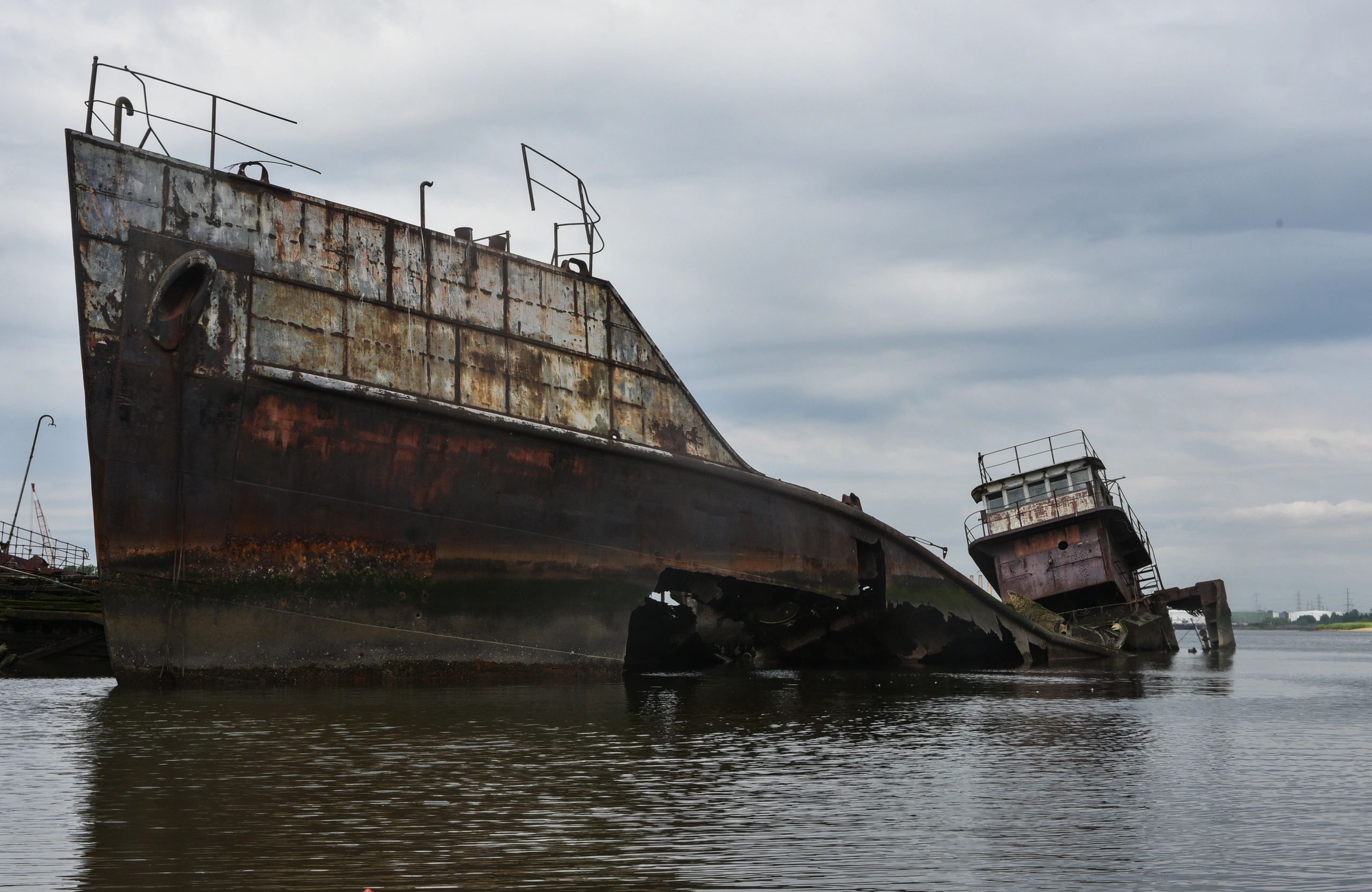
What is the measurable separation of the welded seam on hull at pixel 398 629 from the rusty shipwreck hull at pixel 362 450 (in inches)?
0.9

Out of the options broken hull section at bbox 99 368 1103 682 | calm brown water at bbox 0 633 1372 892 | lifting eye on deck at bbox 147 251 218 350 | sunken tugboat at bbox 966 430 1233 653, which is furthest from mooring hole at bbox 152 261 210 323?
Result: sunken tugboat at bbox 966 430 1233 653

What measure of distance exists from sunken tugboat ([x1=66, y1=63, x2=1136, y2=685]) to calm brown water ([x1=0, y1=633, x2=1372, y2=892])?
853mm

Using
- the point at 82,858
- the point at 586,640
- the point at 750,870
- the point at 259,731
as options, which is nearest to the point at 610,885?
the point at 750,870

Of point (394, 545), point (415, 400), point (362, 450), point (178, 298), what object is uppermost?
point (178, 298)

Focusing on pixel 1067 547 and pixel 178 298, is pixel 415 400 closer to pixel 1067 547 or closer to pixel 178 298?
pixel 178 298

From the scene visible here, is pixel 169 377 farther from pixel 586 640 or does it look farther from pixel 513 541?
pixel 586 640

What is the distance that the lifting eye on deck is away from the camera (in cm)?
1038

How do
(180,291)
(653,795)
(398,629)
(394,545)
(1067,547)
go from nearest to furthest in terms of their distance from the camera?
(653,795)
(180,291)
(394,545)
(398,629)
(1067,547)

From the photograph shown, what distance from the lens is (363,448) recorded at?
36.2ft

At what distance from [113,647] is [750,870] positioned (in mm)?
7878

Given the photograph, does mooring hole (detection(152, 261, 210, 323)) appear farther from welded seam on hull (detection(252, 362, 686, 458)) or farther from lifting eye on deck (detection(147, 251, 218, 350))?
welded seam on hull (detection(252, 362, 686, 458))

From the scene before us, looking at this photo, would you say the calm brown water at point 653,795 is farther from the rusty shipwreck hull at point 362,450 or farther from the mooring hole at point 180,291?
the mooring hole at point 180,291

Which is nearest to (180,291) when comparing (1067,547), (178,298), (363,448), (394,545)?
(178,298)

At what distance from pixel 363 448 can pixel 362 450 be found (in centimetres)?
2
